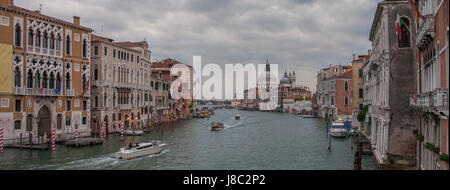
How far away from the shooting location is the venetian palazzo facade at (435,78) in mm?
8617

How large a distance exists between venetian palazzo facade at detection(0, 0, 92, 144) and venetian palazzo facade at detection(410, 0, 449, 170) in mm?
21368

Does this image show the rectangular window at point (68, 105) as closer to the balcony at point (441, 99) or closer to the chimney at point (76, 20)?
the chimney at point (76, 20)

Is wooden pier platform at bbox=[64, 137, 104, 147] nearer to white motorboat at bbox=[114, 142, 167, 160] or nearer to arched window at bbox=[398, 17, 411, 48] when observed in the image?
white motorboat at bbox=[114, 142, 167, 160]

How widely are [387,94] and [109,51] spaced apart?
82.9 ft

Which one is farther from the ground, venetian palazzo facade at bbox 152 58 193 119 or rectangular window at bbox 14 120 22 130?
venetian palazzo facade at bbox 152 58 193 119

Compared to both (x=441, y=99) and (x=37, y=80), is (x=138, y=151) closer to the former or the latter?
(x=37, y=80)

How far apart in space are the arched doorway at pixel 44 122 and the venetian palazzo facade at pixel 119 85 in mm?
5245

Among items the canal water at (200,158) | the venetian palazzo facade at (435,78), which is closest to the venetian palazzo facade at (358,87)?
the canal water at (200,158)

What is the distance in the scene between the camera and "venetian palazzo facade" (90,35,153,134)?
3275 cm

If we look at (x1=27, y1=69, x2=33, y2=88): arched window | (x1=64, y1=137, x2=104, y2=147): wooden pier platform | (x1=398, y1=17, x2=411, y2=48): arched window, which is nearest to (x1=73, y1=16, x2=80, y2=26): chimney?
(x1=27, y1=69, x2=33, y2=88): arched window

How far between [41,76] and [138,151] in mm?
9694
